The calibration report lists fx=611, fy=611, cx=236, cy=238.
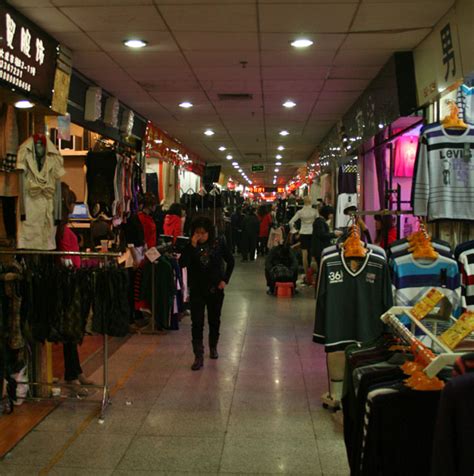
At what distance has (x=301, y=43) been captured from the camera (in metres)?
6.09

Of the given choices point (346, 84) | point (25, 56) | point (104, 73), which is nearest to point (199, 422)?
point (25, 56)

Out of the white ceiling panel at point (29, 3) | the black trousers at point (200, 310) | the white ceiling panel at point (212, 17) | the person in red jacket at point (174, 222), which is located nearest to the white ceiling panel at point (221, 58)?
the white ceiling panel at point (212, 17)

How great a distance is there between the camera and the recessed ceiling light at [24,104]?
209 inches

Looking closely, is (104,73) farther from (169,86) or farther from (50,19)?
(50,19)

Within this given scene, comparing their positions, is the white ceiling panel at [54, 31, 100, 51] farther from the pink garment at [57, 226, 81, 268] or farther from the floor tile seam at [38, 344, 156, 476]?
the floor tile seam at [38, 344, 156, 476]

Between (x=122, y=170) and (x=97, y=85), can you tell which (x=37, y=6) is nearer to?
(x=122, y=170)

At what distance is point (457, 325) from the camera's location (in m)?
2.35

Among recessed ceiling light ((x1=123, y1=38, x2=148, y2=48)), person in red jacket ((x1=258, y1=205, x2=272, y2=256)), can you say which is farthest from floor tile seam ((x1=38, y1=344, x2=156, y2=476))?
person in red jacket ((x1=258, y1=205, x2=272, y2=256))

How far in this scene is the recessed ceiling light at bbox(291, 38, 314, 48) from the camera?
5984 mm

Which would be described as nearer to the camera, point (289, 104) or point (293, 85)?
point (293, 85)

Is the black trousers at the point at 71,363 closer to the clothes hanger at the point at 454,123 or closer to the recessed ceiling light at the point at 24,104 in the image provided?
the recessed ceiling light at the point at 24,104

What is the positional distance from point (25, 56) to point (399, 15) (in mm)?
3192

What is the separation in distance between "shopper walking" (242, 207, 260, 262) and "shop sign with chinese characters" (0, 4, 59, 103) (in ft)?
39.5

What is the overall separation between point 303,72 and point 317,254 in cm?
436
